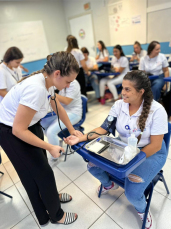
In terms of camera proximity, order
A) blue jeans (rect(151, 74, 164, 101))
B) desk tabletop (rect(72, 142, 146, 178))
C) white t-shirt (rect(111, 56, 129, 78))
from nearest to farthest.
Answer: desk tabletop (rect(72, 142, 146, 178)), blue jeans (rect(151, 74, 164, 101)), white t-shirt (rect(111, 56, 129, 78))

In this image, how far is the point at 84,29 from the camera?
5266 mm

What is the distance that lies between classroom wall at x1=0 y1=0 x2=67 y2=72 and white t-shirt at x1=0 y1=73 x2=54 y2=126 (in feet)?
14.9

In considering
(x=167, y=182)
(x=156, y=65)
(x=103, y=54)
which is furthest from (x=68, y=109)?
(x=103, y=54)

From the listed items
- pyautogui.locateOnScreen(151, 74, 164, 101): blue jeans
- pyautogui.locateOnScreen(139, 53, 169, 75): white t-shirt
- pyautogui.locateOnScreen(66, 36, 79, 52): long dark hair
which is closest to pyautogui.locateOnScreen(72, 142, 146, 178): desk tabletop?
pyautogui.locateOnScreen(151, 74, 164, 101): blue jeans

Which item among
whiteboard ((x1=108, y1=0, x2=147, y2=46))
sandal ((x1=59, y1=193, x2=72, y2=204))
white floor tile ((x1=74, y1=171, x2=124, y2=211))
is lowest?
white floor tile ((x1=74, y1=171, x2=124, y2=211))

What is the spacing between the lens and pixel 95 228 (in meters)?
1.24

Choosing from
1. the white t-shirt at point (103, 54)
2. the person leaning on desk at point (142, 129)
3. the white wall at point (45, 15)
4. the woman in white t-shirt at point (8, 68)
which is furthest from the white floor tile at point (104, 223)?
the white wall at point (45, 15)

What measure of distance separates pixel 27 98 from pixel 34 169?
0.47 metres

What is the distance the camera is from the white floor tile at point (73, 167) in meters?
1.80

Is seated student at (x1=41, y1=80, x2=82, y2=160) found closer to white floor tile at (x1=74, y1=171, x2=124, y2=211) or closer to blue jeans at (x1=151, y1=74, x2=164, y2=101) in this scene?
white floor tile at (x1=74, y1=171, x2=124, y2=211)

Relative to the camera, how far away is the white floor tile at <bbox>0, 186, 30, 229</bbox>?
1395 mm

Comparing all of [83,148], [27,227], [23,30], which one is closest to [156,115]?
[83,148]

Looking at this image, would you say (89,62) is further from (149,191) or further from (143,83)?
(149,191)

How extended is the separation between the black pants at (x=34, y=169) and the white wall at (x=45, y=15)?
15.5ft
